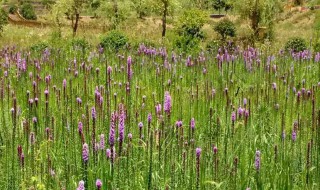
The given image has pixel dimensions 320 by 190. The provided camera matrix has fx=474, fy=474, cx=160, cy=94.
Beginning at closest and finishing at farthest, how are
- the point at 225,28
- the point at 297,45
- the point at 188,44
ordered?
the point at 188,44, the point at 297,45, the point at 225,28

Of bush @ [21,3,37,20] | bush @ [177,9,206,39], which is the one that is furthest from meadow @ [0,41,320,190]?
bush @ [21,3,37,20]

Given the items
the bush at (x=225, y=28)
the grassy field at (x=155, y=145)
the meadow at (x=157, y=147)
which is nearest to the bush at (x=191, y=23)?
the bush at (x=225, y=28)

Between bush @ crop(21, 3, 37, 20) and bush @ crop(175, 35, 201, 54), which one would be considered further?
bush @ crop(21, 3, 37, 20)

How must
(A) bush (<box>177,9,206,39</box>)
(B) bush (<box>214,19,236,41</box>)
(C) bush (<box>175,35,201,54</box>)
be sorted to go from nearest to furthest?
(C) bush (<box>175,35,201,54</box>) → (A) bush (<box>177,9,206,39</box>) → (B) bush (<box>214,19,236,41</box>)

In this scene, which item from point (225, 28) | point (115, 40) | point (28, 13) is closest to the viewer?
point (115, 40)

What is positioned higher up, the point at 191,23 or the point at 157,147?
the point at 191,23

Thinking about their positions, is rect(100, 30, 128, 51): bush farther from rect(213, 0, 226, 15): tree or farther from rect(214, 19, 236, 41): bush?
rect(213, 0, 226, 15): tree

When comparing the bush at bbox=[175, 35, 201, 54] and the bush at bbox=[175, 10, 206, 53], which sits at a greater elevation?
the bush at bbox=[175, 10, 206, 53]

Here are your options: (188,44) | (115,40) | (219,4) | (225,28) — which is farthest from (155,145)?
(219,4)

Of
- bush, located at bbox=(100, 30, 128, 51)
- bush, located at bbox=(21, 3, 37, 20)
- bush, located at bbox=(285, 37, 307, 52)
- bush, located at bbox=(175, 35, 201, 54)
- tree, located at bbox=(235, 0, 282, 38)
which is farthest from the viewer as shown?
bush, located at bbox=(21, 3, 37, 20)

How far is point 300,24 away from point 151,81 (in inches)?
1588

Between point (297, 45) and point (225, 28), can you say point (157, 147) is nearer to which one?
point (297, 45)

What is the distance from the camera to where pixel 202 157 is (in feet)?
10.8

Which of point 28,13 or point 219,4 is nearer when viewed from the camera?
point 28,13
